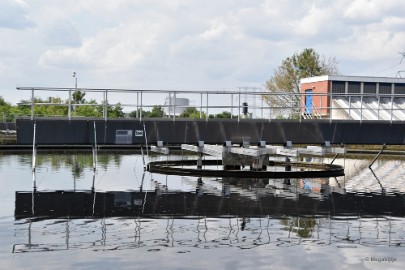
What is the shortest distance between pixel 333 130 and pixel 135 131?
30.2 ft

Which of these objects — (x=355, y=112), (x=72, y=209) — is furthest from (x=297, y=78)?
(x=72, y=209)

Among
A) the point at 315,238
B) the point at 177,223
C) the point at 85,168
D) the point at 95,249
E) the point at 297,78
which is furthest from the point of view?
the point at 297,78

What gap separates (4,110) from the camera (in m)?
74.6

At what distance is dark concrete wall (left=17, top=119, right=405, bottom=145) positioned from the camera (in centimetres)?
2555

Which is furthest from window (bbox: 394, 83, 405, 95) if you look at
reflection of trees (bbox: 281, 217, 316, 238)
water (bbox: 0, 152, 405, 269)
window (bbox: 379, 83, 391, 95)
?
reflection of trees (bbox: 281, 217, 316, 238)

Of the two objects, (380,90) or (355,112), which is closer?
(355,112)

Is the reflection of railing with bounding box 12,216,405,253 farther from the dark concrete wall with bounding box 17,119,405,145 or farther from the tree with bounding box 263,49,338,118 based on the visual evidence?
the tree with bounding box 263,49,338,118

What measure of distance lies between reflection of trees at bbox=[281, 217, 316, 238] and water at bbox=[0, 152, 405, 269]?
0.02m

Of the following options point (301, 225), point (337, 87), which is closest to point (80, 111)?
point (337, 87)

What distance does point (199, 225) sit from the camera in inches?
566

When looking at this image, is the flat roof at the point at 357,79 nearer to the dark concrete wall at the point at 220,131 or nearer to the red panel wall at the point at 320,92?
the red panel wall at the point at 320,92

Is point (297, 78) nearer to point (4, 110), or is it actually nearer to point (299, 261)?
point (4, 110)

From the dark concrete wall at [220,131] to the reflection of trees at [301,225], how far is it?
12574 mm

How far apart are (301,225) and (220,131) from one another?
44.4 feet
